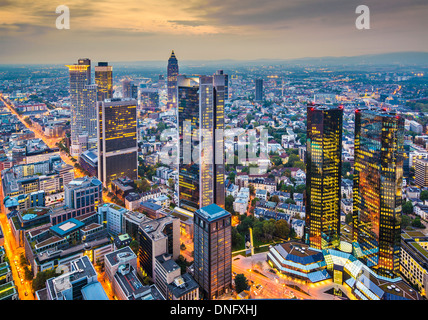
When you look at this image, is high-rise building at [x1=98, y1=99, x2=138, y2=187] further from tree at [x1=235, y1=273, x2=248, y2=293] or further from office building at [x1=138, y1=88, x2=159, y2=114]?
office building at [x1=138, y1=88, x2=159, y2=114]

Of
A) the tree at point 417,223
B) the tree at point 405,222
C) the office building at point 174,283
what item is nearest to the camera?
the office building at point 174,283

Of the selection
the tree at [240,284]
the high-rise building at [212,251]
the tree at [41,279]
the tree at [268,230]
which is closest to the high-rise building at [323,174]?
the tree at [268,230]

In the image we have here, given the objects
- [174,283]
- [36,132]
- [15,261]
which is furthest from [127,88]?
[174,283]

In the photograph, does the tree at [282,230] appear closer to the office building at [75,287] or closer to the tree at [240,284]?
the tree at [240,284]

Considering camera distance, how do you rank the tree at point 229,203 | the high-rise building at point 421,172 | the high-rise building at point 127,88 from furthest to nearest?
the high-rise building at point 127,88 → the high-rise building at point 421,172 → the tree at point 229,203

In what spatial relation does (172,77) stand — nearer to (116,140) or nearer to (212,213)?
(116,140)
